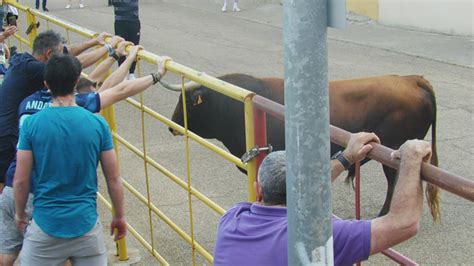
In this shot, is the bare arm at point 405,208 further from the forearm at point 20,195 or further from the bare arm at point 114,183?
the forearm at point 20,195

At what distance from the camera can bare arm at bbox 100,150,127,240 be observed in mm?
4121

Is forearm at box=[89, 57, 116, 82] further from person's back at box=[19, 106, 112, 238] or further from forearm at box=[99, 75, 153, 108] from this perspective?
person's back at box=[19, 106, 112, 238]

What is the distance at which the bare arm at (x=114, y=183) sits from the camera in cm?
412

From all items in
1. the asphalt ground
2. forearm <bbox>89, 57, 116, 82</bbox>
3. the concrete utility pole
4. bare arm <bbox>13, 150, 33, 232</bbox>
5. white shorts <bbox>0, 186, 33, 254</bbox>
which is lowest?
the asphalt ground

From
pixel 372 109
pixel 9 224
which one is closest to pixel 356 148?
pixel 9 224

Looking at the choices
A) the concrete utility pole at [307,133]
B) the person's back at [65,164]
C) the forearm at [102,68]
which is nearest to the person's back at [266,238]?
the concrete utility pole at [307,133]

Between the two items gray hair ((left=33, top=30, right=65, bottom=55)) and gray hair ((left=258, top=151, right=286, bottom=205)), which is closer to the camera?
gray hair ((left=258, top=151, right=286, bottom=205))

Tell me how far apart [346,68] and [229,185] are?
6227mm

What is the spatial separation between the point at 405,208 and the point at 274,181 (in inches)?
19.7

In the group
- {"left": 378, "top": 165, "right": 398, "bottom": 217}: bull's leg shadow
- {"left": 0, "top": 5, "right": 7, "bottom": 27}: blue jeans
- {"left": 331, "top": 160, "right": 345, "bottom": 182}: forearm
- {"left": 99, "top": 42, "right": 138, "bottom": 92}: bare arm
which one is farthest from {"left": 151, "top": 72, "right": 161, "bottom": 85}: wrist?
{"left": 0, "top": 5, "right": 7, "bottom": 27}: blue jeans

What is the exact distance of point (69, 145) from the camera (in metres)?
3.92

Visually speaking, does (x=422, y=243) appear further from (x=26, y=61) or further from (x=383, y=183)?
(x=26, y=61)

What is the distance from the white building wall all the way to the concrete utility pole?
45.9 ft

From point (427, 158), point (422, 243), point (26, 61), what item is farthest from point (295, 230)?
point (422, 243)
